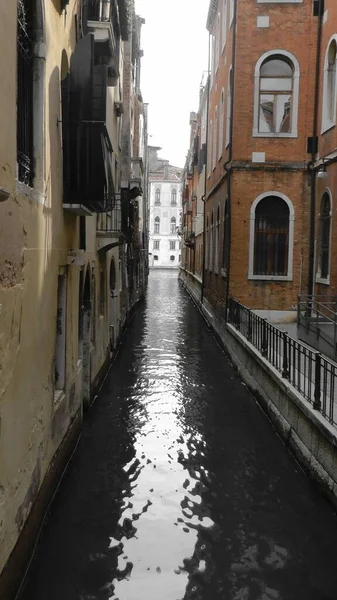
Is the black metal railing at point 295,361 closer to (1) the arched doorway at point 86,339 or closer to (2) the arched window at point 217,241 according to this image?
(1) the arched doorway at point 86,339

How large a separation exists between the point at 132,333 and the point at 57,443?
13312mm

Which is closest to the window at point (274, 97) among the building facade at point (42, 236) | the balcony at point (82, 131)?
the building facade at point (42, 236)

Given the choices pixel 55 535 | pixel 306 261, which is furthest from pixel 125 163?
pixel 55 535

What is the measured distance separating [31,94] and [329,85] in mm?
11673

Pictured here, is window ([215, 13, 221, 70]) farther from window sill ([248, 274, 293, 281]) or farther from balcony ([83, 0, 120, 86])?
balcony ([83, 0, 120, 86])

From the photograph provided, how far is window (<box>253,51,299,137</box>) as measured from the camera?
16.5 metres

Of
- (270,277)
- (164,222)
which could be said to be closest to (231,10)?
(270,277)

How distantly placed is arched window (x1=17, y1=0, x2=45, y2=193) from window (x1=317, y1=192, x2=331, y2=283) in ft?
34.6

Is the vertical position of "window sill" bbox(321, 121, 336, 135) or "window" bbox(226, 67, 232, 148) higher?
"window" bbox(226, 67, 232, 148)

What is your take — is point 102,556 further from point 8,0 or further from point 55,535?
point 8,0

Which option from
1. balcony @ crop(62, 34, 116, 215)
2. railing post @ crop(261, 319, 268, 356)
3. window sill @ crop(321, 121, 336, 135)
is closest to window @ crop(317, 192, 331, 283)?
window sill @ crop(321, 121, 336, 135)

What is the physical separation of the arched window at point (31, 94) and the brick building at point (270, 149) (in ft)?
37.6

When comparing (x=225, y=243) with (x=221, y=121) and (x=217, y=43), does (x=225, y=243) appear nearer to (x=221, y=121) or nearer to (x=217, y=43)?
(x=221, y=121)

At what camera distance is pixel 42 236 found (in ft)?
19.9
